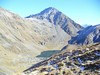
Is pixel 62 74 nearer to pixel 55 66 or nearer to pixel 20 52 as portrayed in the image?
pixel 55 66

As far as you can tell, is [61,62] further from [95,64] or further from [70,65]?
[95,64]

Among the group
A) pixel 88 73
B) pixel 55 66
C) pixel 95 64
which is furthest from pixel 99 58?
pixel 55 66

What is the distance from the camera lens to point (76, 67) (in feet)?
146

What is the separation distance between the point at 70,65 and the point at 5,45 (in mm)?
146227

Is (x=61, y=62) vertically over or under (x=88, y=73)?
over

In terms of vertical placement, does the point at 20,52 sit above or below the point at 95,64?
above

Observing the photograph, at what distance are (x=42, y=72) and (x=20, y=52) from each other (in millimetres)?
145598

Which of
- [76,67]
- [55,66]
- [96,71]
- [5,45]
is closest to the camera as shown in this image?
[96,71]

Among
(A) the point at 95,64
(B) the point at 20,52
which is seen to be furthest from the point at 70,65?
(B) the point at 20,52

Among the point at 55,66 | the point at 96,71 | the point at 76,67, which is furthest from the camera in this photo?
the point at 55,66

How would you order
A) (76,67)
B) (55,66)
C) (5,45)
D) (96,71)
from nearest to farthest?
(96,71) < (76,67) < (55,66) < (5,45)

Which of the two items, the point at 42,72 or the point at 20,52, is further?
the point at 20,52

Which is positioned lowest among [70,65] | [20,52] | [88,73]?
[88,73]

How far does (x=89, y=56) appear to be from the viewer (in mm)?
47500
